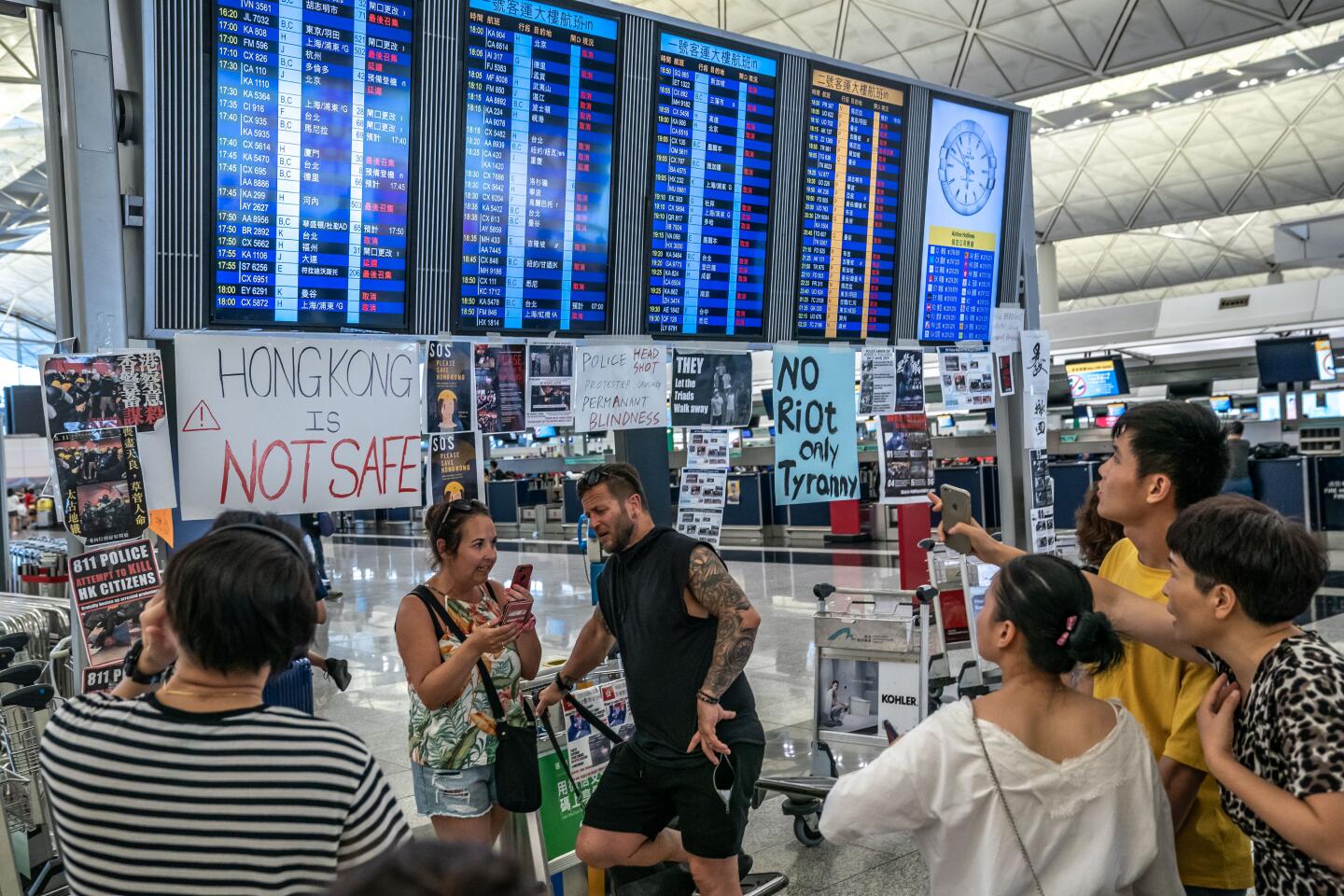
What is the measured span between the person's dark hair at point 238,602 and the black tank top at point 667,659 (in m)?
1.69

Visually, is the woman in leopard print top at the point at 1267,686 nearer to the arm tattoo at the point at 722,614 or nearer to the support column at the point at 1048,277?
the arm tattoo at the point at 722,614

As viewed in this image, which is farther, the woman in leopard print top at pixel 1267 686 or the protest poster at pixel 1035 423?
the protest poster at pixel 1035 423

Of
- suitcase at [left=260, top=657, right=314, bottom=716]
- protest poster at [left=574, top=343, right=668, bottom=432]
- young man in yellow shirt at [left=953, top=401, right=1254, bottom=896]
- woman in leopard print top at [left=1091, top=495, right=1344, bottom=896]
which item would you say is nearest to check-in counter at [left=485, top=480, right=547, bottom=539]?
suitcase at [left=260, top=657, right=314, bottom=716]

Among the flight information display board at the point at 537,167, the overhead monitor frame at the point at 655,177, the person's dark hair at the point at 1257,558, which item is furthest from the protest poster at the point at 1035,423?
the person's dark hair at the point at 1257,558

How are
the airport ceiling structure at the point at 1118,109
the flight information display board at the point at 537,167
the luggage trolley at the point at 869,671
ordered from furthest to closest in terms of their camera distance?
the airport ceiling structure at the point at 1118,109 → the luggage trolley at the point at 869,671 → the flight information display board at the point at 537,167

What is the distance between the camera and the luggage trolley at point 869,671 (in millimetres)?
4578

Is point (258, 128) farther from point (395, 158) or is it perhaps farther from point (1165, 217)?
point (1165, 217)

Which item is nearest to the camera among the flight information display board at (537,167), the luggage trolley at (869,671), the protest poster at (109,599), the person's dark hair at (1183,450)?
the person's dark hair at (1183,450)

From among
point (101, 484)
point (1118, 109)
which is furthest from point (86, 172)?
point (1118, 109)

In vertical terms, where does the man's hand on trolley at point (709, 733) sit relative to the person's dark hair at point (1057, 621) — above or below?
below

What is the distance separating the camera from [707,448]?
14.3ft

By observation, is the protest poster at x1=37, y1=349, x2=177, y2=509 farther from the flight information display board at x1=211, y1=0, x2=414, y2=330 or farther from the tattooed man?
the tattooed man

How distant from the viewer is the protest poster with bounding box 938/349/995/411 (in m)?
5.07

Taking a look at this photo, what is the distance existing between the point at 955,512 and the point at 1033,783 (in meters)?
1.45
